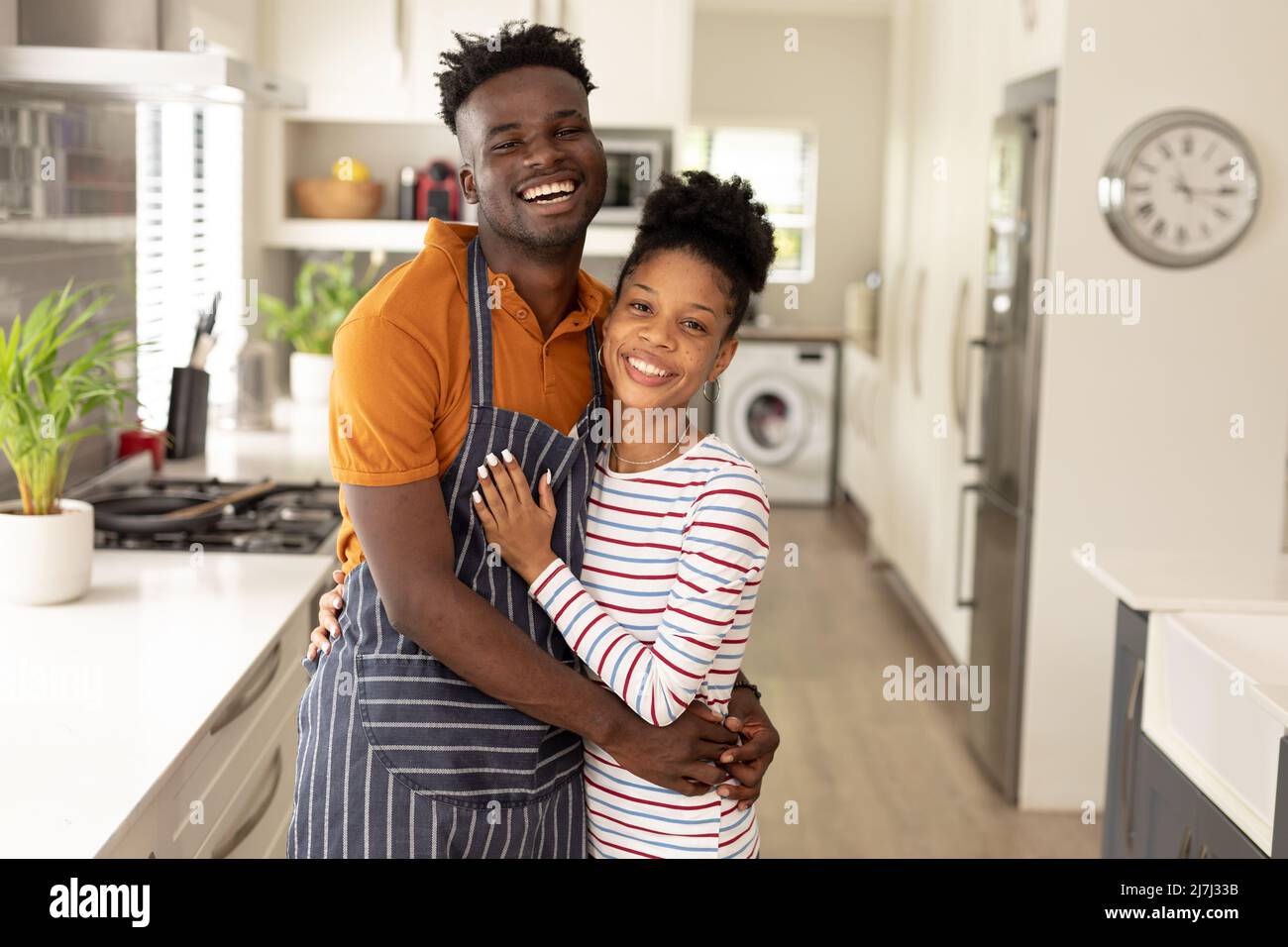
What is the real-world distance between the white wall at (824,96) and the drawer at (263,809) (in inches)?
222

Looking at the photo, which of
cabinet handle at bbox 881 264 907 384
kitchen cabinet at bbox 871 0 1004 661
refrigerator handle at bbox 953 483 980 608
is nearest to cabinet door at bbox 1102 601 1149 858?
refrigerator handle at bbox 953 483 980 608

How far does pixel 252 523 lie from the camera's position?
104 inches

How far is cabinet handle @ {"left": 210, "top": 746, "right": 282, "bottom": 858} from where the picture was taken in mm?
1865

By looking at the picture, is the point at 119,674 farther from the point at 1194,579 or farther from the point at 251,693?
the point at 1194,579

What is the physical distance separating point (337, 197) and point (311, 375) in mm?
638

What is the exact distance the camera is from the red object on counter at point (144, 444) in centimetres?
309

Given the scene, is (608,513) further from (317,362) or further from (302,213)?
(302,213)

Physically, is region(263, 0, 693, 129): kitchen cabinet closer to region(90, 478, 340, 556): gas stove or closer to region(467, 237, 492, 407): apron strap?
A: region(90, 478, 340, 556): gas stove

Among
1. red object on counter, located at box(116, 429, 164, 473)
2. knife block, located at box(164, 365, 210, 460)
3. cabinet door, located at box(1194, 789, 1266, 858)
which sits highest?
knife block, located at box(164, 365, 210, 460)

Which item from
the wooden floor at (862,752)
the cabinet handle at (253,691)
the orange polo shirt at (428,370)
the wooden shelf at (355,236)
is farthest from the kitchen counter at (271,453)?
the orange polo shirt at (428,370)

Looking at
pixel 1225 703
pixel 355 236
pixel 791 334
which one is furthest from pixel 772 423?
pixel 1225 703

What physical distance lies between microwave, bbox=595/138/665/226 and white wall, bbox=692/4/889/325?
3058mm

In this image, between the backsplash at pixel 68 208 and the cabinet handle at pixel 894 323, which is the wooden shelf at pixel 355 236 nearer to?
the backsplash at pixel 68 208
